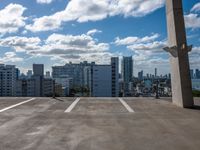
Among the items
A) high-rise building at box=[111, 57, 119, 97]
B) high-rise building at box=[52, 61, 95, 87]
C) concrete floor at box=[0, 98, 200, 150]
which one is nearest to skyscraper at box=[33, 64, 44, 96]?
high-rise building at box=[111, 57, 119, 97]

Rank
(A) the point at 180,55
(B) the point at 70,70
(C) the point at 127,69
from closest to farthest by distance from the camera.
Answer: (A) the point at 180,55
(C) the point at 127,69
(B) the point at 70,70

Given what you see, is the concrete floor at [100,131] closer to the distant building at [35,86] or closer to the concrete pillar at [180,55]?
the concrete pillar at [180,55]

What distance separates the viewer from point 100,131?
714 cm

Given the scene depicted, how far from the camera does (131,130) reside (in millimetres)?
7289

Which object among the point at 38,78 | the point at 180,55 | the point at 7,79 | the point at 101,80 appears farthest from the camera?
the point at 7,79

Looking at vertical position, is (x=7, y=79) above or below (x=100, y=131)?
above

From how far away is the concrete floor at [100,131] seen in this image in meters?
5.84

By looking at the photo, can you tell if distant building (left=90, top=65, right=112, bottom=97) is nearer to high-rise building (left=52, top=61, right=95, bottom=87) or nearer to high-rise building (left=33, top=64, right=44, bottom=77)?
high-rise building (left=33, top=64, right=44, bottom=77)

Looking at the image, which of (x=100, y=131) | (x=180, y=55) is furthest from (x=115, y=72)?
(x=100, y=131)

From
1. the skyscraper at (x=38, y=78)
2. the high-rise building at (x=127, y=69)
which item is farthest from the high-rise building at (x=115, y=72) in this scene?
the high-rise building at (x=127, y=69)

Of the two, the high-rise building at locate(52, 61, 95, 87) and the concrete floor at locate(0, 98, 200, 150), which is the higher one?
the high-rise building at locate(52, 61, 95, 87)

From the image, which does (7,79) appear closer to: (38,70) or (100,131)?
(38,70)

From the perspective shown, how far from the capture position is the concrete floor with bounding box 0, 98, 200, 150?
584 cm

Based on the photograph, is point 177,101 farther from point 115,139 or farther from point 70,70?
point 70,70
